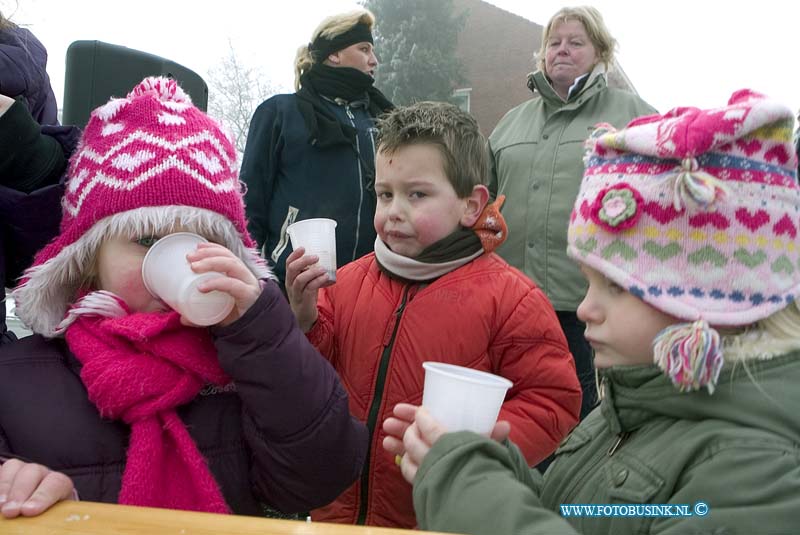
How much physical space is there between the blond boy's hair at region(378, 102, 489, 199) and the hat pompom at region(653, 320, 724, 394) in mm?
1187

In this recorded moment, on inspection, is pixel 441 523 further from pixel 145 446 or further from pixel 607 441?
pixel 145 446

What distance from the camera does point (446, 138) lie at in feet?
7.56

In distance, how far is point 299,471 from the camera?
1.53 meters

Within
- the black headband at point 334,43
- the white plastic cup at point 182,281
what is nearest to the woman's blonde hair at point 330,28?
the black headband at point 334,43

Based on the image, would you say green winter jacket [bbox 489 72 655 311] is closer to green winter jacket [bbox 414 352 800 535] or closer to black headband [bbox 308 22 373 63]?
black headband [bbox 308 22 373 63]

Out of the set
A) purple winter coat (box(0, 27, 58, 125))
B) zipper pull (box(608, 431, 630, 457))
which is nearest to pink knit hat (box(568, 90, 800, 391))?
zipper pull (box(608, 431, 630, 457))

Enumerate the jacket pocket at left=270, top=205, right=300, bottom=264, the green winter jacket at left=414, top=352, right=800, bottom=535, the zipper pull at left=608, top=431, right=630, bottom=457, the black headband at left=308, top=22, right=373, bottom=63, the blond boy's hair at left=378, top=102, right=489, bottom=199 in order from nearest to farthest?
the green winter jacket at left=414, top=352, right=800, bottom=535
the zipper pull at left=608, top=431, right=630, bottom=457
the blond boy's hair at left=378, top=102, right=489, bottom=199
the jacket pocket at left=270, top=205, right=300, bottom=264
the black headband at left=308, top=22, right=373, bottom=63

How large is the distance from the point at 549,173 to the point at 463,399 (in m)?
2.26

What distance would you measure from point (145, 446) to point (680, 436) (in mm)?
1104

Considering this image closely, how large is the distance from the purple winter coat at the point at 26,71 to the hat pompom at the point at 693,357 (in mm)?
1729

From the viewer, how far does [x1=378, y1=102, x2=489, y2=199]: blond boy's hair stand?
2.30 meters

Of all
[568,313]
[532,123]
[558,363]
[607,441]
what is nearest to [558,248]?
[568,313]

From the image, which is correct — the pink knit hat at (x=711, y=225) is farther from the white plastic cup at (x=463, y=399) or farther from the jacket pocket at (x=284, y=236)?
the jacket pocket at (x=284, y=236)

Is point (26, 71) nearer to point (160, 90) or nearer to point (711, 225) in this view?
point (160, 90)
